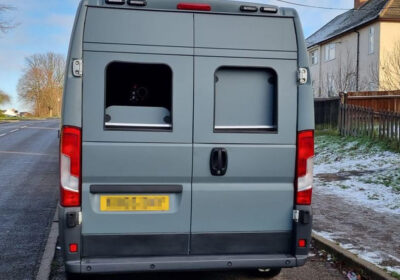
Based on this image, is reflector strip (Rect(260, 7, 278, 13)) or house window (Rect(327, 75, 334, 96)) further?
house window (Rect(327, 75, 334, 96))

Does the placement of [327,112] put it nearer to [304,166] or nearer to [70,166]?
[304,166]

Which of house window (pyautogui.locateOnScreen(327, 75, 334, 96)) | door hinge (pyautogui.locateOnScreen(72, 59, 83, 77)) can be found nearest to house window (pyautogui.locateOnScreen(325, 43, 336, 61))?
house window (pyautogui.locateOnScreen(327, 75, 334, 96))

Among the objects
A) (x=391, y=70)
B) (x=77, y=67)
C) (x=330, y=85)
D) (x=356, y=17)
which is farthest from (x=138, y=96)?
(x=356, y=17)

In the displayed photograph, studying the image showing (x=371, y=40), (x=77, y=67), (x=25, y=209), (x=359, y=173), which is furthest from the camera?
(x=371, y=40)

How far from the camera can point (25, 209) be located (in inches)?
319

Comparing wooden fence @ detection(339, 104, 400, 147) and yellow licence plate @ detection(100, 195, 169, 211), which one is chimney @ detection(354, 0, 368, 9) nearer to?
wooden fence @ detection(339, 104, 400, 147)

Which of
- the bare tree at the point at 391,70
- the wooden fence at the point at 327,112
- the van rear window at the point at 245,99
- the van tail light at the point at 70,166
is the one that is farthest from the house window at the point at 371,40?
the van tail light at the point at 70,166

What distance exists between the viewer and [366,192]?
30.6ft

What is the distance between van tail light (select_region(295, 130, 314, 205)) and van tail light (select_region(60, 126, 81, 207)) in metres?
1.79

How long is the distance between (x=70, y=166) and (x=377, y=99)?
59.8 feet

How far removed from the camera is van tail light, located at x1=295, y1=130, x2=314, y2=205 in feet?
13.2

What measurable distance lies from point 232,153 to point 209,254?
2.85 ft

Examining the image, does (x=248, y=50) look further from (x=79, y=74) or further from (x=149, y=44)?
(x=79, y=74)

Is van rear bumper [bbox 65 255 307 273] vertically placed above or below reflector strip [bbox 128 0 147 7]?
below
